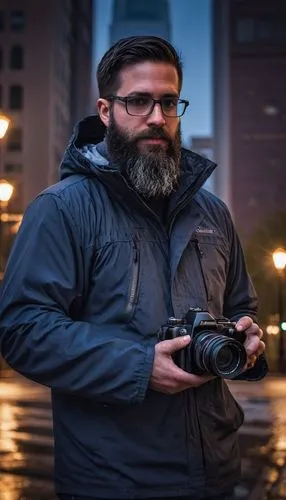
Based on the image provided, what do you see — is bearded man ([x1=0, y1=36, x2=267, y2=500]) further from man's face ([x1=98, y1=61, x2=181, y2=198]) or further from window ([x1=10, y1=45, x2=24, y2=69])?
window ([x1=10, y1=45, x2=24, y2=69])

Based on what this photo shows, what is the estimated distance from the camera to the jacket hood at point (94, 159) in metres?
2.41

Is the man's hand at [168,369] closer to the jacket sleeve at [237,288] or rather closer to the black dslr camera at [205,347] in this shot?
the black dslr camera at [205,347]

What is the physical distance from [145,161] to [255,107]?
82.9 meters

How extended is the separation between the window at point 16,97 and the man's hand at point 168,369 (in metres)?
86.9

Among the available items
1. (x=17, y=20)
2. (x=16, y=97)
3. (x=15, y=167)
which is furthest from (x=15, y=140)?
(x=17, y=20)

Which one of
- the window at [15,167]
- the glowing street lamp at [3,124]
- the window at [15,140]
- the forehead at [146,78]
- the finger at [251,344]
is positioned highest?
the window at [15,140]

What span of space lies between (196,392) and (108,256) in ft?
1.49

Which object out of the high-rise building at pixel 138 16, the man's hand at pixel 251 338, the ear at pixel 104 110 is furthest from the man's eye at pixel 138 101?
the high-rise building at pixel 138 16

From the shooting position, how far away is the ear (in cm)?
242

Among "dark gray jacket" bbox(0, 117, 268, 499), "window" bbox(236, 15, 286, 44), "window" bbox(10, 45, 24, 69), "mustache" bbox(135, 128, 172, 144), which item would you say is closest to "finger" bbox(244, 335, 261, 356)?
"dark gray jacket" bbox(0, 117, 268, 499)

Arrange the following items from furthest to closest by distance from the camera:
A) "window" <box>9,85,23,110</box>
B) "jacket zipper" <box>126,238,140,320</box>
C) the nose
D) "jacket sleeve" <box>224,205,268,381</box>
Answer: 1. "window" <box>9,85,23,110</box>
2. "jacket sleeve" <box>224,205,268,381</box>
3. the nose
4. "jacket zipper" <box>126,238,140,320</box>

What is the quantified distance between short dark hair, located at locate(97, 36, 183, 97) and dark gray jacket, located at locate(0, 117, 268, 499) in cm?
24

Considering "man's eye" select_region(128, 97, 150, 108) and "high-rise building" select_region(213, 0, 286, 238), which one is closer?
"man's eye" select_region(128, 97, 150, 108)

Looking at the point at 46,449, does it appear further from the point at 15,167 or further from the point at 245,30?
the point at 245,30
